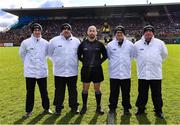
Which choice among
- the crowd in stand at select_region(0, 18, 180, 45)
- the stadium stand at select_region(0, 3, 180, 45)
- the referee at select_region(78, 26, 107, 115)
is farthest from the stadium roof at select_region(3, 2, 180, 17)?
the referee at select_region(78, 26, 107, 115)

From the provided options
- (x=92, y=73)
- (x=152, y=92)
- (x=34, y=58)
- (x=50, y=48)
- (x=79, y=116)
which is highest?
(x=50, y=48)

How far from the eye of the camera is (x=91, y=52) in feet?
27.2

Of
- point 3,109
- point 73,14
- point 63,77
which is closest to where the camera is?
point 63,77

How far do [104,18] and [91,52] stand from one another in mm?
63576

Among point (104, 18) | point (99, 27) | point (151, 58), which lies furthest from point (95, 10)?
point (151, 58)

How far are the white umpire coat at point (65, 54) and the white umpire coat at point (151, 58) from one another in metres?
1.42

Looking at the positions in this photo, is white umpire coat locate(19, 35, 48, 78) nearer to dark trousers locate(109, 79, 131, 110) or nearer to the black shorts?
the black shorts

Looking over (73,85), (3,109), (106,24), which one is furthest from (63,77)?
(106,24)

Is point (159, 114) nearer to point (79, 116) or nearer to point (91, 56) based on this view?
point (79, 116)

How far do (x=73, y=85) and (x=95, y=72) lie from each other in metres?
0.63

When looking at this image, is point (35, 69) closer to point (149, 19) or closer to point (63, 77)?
point (63, 77)

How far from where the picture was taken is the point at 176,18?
2798 inches

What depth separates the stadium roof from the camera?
66.9m

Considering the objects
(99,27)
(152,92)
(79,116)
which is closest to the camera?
(79,116)
